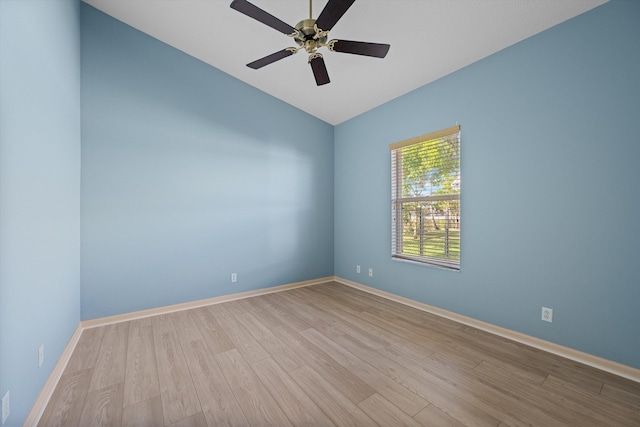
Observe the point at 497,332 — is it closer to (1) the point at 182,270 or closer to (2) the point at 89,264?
(1) the point at 182,270

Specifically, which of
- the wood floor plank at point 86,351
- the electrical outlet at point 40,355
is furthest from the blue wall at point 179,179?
the electrical outlet at point 40,355

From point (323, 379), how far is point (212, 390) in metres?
0.76

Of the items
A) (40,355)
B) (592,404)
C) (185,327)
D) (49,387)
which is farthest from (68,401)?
(592,404)

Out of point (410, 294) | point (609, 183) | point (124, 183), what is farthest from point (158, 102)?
point (609, 183)

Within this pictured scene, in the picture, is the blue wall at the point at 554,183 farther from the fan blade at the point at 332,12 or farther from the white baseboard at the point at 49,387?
the white baseboard at the point at 49,387

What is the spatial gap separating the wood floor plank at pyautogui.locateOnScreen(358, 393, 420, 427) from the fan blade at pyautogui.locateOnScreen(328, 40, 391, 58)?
2493 mm

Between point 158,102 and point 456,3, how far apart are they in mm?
3289

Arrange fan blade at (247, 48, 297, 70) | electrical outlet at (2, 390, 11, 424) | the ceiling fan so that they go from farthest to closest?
1. fan blade at (247, 48, 297, 70)
2. the ceiling fan
3. electrical outlet at (2, 390, 11, 424)

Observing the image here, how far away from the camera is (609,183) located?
6.42ft

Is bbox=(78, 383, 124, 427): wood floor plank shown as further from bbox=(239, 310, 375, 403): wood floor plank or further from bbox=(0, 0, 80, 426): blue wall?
bbox=(239, 310, 375, 403): wood floor plank

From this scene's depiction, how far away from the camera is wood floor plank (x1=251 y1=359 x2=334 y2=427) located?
147 centimetres

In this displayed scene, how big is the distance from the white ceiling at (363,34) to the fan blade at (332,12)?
681mm

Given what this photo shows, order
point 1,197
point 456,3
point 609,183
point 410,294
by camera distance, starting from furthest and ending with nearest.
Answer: point 410,294 < point 456,3 < point 609,183 < point 1,197

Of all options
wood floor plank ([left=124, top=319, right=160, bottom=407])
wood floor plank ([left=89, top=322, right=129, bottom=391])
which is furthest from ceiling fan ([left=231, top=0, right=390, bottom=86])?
wood floor plank ([left=89, top=322, right=129, bottom=391])
